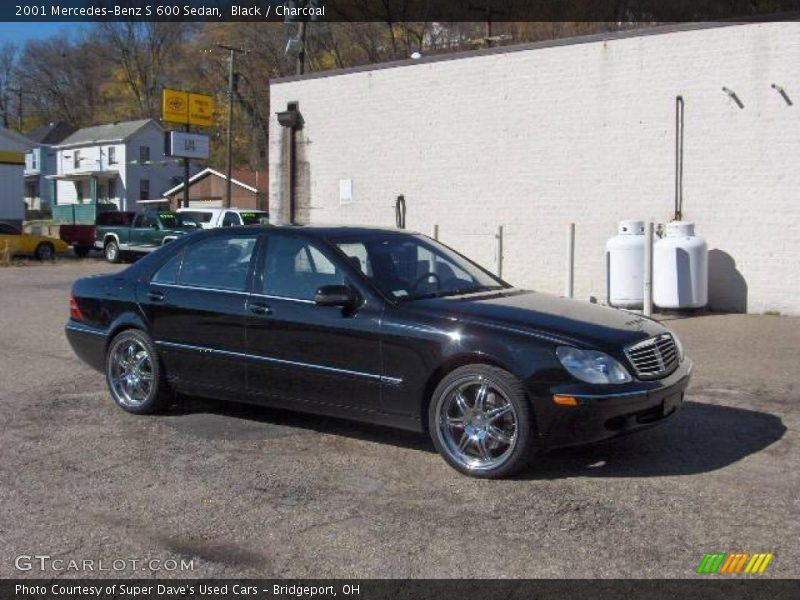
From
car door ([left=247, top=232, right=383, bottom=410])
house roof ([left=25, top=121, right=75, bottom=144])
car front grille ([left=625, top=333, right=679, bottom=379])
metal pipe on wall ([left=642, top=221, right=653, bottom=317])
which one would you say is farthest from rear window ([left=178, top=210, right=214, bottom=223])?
house roof ([left=25, top=121, right=75, bottom=144])

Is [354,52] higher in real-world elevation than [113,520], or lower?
higher

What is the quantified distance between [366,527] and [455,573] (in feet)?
2.42

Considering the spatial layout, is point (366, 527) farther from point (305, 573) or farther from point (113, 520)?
point (113, 520)

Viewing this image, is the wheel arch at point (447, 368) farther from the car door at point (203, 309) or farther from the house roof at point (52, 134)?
Result: the house roof at point (52, 134)

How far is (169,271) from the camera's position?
7.05 metres

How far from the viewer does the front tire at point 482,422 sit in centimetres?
523

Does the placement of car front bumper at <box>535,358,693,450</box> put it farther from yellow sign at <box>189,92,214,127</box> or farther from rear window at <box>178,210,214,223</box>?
yellow sign at <box>189,92,214,127</box>

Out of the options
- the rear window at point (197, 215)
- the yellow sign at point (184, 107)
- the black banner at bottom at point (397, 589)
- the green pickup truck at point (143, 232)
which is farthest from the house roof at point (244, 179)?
the black banner at bottom at point (397, 589)

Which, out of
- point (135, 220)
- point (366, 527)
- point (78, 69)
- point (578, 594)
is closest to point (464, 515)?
point (366, 527)

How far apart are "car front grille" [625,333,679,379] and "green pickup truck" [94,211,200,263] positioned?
23.4 meters

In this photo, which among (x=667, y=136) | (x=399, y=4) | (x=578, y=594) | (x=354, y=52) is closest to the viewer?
(x=578, y=594)

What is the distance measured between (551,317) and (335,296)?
4.56ft

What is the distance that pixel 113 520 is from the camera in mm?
4719

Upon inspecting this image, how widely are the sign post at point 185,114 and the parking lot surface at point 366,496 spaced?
3644cm
